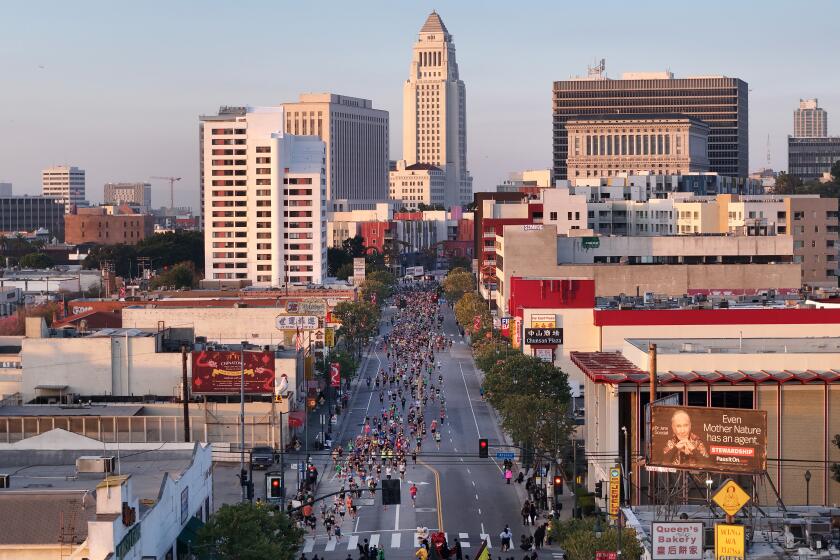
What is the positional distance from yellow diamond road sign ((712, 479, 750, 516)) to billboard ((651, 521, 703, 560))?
0.87 metres

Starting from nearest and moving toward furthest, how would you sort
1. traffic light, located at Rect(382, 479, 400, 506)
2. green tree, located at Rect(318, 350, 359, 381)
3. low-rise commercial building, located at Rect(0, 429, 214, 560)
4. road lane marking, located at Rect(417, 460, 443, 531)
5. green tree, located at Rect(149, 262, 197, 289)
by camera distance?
low-rise commercial building, located at Rect(0, 429, 214, 560)
traffic light, located at Rect(382, 479, 400, 506)
road lane marking, located at Rect(417, 460, 443, 531)
green tree, located at Rect(318, 350, 359, 381)
green tree, located at Rect(149, 262, 197, 289)

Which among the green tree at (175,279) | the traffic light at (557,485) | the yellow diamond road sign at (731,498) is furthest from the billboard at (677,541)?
the green tree at (175,279)

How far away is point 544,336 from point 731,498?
63605mm

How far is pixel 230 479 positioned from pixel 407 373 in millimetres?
52331

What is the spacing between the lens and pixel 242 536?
48.0 meters

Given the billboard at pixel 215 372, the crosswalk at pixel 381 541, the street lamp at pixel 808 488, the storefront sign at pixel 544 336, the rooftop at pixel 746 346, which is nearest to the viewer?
the street lamp at pixel 808 488

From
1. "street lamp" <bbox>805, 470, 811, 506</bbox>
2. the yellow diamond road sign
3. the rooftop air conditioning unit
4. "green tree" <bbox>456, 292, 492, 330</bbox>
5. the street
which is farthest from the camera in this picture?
"green tree" <bbox>456, 292, 492, 330</bbox>

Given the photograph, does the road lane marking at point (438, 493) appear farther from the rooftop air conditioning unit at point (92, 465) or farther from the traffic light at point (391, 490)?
the rooftop air conditioning unit at point (92, 465)

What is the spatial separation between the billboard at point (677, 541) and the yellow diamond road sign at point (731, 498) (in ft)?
2.84

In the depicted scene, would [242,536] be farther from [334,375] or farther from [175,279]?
[175,279]

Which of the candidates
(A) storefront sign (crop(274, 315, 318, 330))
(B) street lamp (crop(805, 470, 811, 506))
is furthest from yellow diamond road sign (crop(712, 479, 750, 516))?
(A) storefront sign (crop(274, 315, 318, 330))

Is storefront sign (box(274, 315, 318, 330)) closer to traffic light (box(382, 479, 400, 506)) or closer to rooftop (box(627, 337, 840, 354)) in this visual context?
rooftop (box(627, 337, 840, 354))

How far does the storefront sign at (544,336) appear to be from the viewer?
10802 cm

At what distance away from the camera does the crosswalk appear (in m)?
62.7
